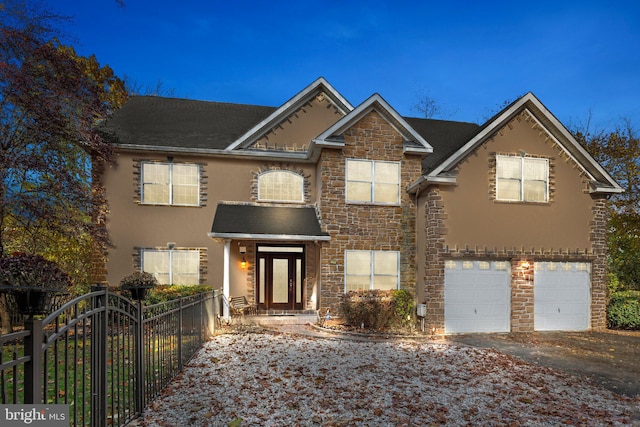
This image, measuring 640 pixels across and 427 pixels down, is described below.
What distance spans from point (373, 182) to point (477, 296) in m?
5.38

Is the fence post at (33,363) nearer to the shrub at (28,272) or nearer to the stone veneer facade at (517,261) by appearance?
the shrub at (28,272)

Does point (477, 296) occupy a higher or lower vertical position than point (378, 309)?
higher

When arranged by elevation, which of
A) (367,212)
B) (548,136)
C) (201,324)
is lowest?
(201,324)

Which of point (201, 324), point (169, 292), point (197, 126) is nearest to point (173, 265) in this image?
point (169, 292)

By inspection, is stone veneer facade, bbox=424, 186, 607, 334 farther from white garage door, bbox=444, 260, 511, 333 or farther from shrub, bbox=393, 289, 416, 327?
shrub, bbox=393, 289, 416, 327

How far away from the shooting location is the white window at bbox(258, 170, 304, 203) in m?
16.0

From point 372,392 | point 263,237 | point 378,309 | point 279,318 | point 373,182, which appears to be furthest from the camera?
point 373,182


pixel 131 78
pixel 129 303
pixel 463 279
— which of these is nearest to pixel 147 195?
pixel 129 303

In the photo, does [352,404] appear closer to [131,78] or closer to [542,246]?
[542,246]

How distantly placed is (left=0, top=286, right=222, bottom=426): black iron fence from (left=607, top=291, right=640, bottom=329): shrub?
48.4ft

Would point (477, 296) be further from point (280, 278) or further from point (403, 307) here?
point (280, 278)

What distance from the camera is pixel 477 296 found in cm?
1355

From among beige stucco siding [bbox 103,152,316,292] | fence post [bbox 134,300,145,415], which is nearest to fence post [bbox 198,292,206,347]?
fence post [bbox 134,300,145,415]

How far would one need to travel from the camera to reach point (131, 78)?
1179 inches
